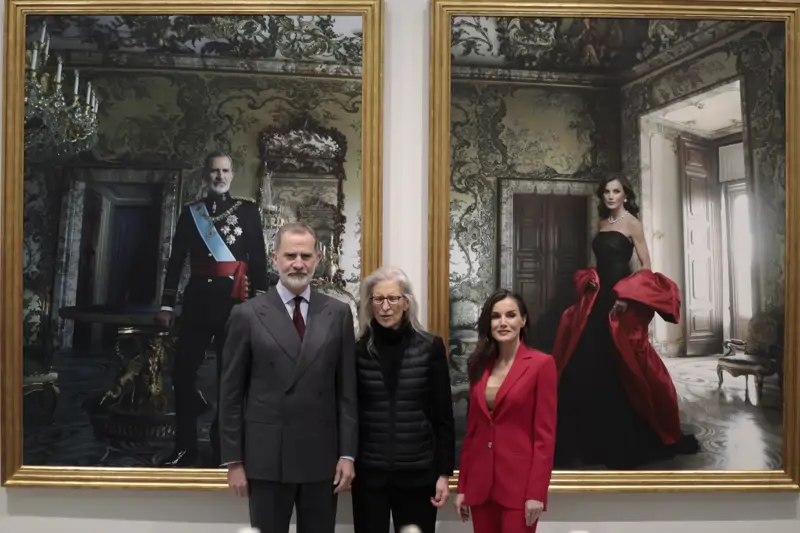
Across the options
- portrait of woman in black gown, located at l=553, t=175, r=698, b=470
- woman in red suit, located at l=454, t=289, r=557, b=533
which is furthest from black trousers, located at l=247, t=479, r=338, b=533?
portrait of woman in black gown, located at l=553, t=175, r=698, b=470

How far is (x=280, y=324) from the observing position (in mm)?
2484

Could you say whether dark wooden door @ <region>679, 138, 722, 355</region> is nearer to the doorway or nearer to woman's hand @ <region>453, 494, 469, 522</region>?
the doorway

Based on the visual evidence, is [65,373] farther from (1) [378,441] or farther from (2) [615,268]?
(2) [615,268]

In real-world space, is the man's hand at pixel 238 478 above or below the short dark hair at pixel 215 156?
below

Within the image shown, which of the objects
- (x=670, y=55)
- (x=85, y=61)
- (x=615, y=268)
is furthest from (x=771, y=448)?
(x=85, y=61)

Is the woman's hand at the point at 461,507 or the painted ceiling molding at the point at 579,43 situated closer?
the woman's hand at the point at 461,507

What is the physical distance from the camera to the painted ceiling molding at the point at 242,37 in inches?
126

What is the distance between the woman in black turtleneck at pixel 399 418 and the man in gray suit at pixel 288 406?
2.9 inches

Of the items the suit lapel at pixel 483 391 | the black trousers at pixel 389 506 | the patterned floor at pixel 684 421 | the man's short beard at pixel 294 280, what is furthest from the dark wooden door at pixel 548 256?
the man's short beard at pixel 294 280

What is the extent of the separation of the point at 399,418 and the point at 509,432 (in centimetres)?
41

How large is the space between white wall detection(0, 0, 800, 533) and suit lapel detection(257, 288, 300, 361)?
830 mm

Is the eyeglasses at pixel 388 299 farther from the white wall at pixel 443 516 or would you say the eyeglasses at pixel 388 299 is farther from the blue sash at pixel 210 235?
the blue sash at pixel 210 235

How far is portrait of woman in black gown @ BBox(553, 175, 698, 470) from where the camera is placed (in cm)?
319

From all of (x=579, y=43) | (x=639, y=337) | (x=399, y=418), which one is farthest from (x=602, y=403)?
(x=579, y=43)
